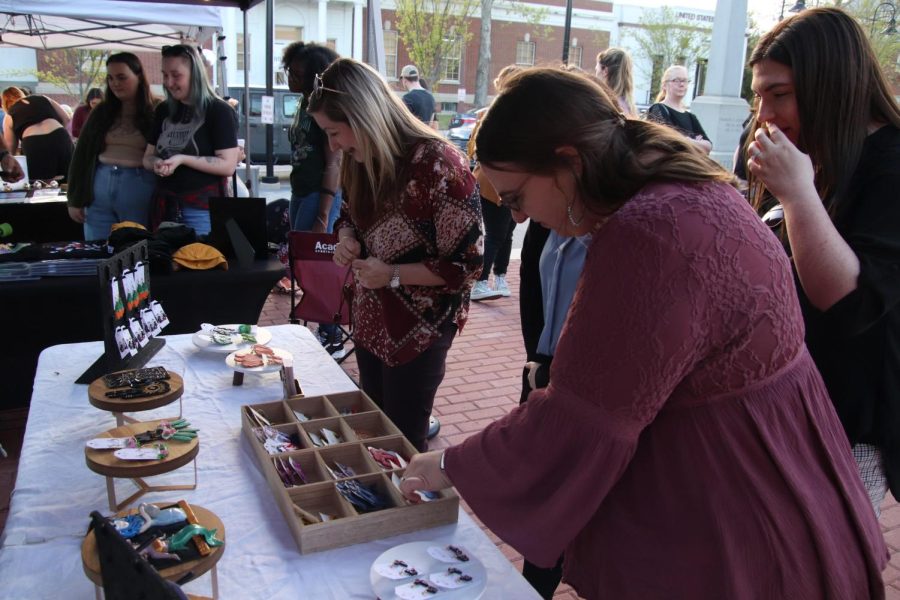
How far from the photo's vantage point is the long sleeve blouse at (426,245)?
1.89 meters

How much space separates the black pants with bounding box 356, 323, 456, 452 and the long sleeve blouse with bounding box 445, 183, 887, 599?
0.97 m

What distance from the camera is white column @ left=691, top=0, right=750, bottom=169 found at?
30.9 feet

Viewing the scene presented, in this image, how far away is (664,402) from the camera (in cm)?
88

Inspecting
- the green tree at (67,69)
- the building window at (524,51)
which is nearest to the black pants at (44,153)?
the green tree at (67,69)

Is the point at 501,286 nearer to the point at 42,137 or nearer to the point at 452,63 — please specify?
the point at 42,137

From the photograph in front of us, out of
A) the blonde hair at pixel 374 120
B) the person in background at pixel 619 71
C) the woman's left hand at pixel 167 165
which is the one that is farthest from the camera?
the person in background at pixel 619 71

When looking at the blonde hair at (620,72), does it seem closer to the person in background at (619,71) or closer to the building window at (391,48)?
the person in background at (619,71)

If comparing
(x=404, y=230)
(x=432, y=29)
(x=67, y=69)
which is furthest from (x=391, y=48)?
(x=404, y=230)

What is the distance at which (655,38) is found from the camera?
29.4 meters

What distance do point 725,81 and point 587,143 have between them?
32.4 feet

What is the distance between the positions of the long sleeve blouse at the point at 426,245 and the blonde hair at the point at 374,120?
36mm

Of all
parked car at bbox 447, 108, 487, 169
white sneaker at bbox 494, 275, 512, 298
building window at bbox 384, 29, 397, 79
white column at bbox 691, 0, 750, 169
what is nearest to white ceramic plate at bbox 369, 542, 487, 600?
white sneaker at bbox 494, 275, 512, 298

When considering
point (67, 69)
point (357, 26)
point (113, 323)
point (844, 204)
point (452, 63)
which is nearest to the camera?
point (844, 204)

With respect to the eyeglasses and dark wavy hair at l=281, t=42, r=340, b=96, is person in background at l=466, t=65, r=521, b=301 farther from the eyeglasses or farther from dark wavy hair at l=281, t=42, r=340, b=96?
the eyeglasses
